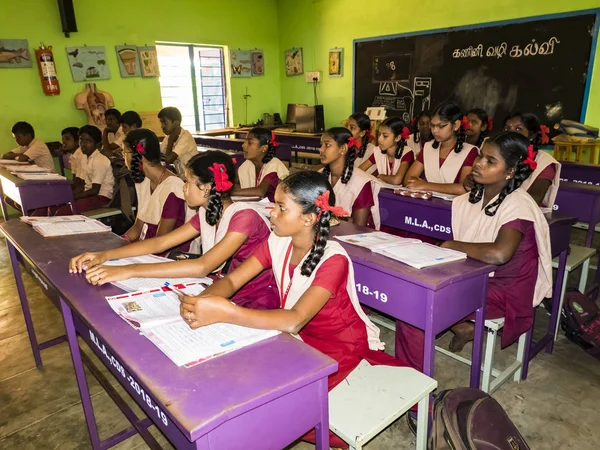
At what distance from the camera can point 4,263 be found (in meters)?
4.01

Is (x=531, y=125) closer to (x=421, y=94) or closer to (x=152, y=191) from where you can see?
(x=152, y=191)

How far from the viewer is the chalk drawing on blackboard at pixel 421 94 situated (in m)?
6.41

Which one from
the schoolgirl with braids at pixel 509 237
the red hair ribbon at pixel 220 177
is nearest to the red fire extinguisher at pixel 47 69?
the red hair ribbon at pixel 220 177

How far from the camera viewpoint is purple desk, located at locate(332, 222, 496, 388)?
1492mm

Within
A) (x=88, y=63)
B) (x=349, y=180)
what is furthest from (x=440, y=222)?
(x=88, y=63)

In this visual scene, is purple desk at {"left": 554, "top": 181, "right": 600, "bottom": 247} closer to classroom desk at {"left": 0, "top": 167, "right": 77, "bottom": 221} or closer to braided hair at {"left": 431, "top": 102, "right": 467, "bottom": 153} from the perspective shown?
braided hair at {"left": 431, "top": 102, "right": 467, "bottom": 153}

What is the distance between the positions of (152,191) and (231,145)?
3634 millimetres

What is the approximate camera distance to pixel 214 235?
1.99 metres

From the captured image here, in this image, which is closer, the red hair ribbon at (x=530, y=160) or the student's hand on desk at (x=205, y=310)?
the student's hand on desk at (x=205, y=310)

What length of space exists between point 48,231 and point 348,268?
4.96 feet

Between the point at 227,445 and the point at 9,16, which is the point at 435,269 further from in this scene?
the point at 9,16

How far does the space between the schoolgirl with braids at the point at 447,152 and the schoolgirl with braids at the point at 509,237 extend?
2.99 feet

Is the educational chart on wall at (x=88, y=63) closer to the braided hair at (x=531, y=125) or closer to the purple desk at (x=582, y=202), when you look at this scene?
the braided hair at (x=531, y=125)

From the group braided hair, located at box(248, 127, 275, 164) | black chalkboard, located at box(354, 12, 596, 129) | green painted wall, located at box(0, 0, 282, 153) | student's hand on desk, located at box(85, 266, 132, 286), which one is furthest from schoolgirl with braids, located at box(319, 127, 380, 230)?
green painted wall, located at box(0, 0, 282, 153)
